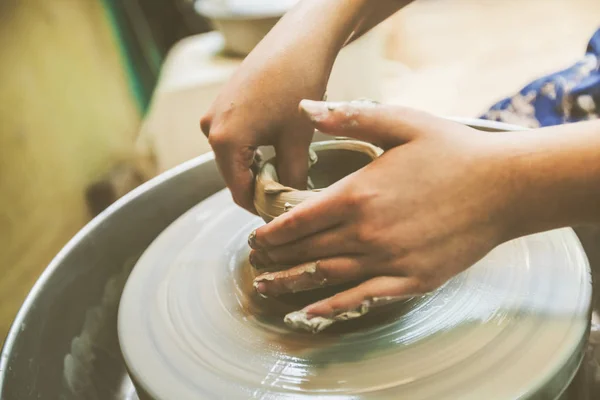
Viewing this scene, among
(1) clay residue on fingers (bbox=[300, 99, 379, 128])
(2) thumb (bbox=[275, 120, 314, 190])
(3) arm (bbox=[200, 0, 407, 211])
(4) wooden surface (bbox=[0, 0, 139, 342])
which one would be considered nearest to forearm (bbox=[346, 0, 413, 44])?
(3) arm (bbox=[200, 0, 407, 211])

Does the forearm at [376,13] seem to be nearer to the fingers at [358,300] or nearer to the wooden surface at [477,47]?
the fingers at [358,300]

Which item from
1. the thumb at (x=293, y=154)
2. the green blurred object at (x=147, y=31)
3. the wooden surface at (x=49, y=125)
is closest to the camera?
the thumb at (x=293, y=154)

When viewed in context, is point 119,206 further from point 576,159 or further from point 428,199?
point 576,159

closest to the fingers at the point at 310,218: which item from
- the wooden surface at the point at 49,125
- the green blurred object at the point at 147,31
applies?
the wooden surface at the point at 49,125

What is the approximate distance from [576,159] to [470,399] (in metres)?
0.26

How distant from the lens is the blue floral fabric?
A: 1206 millimetres

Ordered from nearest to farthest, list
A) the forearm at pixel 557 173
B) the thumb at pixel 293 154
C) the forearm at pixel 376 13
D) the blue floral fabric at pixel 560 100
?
the forearm at pixel 557 173
the thumb at pixel 293 154
the forearm at pixel 376 13
the blue floral fabric at pixel 560 100

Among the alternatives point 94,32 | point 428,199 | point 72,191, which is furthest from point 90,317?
point 94,32

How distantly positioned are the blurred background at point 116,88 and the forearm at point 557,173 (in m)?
1.20

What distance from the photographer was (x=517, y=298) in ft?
2.26

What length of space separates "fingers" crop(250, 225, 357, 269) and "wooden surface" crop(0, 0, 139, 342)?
3.49ft

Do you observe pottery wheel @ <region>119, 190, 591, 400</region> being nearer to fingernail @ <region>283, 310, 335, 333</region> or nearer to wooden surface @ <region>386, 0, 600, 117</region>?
fingernail @ <region>283, 310, 335, 333</region>

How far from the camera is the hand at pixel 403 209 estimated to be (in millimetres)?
580

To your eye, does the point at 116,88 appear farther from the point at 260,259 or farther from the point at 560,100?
the point at 260,259
